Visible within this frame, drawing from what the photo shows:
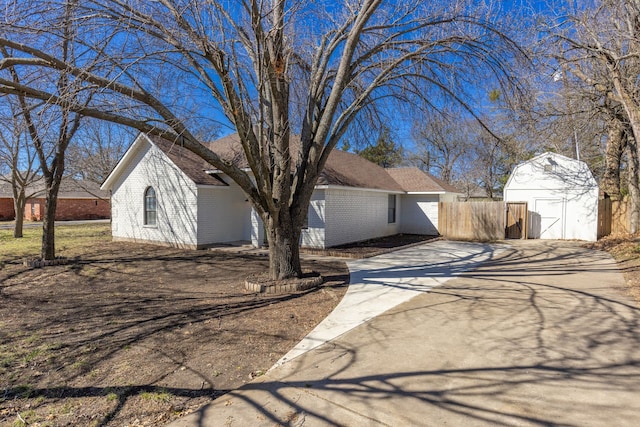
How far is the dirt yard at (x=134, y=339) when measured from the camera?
11.5 ft

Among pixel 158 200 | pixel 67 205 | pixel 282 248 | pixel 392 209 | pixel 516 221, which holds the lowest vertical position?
pixel 282 248

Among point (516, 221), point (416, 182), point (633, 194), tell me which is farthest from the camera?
point (416, 182)

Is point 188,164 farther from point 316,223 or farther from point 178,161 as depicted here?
point 316,223

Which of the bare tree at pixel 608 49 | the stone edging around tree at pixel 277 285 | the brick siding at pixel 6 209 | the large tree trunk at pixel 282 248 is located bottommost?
the stone edging around tree at pixel 277 285

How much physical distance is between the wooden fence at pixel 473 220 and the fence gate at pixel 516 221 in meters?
0.53

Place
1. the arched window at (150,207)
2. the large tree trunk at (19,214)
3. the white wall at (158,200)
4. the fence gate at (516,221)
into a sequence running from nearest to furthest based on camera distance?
the white wall at (158,200), the arched window at (150,207), the fence gate at (516,221), the large tree trunk at (19,214)

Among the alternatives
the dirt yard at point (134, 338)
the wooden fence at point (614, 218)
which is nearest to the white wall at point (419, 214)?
the wooden fence at point (614, 218)

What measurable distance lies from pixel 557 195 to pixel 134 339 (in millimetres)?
18585

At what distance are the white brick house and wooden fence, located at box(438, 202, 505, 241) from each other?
357cm

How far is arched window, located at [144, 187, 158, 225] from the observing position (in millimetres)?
15573

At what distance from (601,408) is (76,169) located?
3157 cm

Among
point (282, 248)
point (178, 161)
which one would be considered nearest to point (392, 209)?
point (178, 161)

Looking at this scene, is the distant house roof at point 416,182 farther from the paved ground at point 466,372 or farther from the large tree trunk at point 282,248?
the large tree trunk at point 282,248

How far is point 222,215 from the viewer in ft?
50.0
